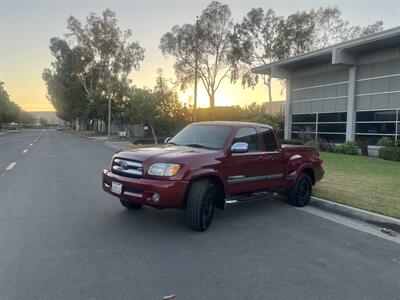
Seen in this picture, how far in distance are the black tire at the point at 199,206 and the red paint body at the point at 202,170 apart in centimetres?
13

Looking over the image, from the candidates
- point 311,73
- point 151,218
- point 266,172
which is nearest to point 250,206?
point 266,172

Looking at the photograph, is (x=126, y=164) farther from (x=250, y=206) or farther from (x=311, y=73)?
(x=311, y=73)

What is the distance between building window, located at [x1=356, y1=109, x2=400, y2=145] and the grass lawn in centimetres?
920

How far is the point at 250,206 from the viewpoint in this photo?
8.30m

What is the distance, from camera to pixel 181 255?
16.7ft

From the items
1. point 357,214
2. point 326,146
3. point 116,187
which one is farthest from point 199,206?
point 326,146

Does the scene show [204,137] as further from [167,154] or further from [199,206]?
[199,206]

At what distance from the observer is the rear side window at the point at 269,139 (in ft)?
25.5

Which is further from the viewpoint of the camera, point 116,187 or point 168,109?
point 168,109

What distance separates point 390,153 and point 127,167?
54.1 feet

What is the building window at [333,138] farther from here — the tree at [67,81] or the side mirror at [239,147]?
the tree at [67,81]

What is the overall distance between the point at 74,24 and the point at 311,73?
34.8m

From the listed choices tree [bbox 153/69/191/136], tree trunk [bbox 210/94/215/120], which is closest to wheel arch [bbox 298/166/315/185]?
tree [bbox 153/69/191/136]

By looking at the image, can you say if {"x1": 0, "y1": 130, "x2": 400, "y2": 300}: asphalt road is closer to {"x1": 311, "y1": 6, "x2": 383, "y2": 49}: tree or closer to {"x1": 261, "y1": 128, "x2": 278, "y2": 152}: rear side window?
{"x1": 261, "y1": 128, "x2": 278, "y2": 152}: rear side window
